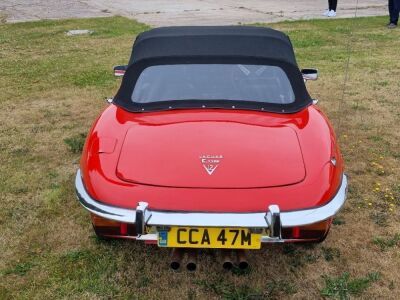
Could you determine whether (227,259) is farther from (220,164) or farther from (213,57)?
(213,57)

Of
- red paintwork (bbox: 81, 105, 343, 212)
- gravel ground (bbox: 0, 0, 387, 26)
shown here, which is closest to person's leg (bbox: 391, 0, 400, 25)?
gravel ground (bbox: 0, 0, 387, 26)

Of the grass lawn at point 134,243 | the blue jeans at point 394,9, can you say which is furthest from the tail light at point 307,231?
the blue jeans at point 394,9

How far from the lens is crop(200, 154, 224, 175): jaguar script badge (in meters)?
2.80

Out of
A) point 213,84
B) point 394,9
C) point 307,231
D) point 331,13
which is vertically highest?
point 213,84

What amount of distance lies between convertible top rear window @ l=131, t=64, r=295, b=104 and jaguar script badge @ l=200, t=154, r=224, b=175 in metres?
0.71

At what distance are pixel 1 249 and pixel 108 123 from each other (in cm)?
120

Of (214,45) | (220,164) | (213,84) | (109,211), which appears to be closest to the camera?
(109,211)

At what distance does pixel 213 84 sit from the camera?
3.56 metres

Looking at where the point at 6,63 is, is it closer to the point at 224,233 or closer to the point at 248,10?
the point at 224,233

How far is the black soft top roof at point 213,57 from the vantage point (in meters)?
3.43

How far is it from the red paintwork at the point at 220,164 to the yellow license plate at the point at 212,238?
13 cm

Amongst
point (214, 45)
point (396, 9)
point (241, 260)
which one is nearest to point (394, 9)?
point (396, 9)

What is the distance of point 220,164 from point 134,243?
104 centimetres

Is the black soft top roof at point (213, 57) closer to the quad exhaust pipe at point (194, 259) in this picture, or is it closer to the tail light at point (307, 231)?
the tail light at point (307, 231)
